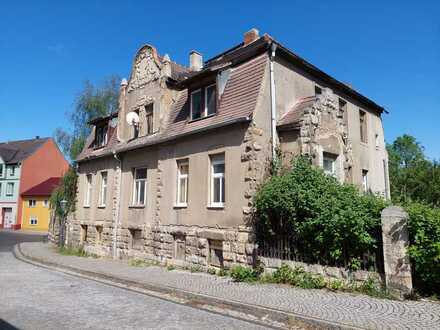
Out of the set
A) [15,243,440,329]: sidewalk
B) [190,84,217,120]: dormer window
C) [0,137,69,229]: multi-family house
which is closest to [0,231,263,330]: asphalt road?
[15,243,440,329]: sidewalk

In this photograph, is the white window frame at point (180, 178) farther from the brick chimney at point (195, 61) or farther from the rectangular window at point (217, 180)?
the brick chimney at point (195, 61)

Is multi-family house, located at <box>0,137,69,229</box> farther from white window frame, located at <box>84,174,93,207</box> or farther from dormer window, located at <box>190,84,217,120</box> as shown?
dormer window, located at <box>190,84,217,120</box>

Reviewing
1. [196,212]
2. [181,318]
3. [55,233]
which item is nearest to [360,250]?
[181,318]

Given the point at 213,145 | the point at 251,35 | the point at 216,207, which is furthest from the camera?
the point at 251,35

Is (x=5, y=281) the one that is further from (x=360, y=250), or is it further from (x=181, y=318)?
(x=360, y=250)

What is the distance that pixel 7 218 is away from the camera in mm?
43844

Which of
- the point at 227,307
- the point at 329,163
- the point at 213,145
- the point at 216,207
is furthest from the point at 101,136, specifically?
the point at 227,307

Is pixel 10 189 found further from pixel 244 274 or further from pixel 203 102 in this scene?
pixel 244 274

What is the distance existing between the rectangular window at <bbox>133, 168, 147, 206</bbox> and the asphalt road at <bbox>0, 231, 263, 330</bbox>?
5.70 meters

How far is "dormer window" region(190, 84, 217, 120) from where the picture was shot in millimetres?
12977

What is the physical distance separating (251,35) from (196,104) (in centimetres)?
381

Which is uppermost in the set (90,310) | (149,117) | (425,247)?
(149,117)

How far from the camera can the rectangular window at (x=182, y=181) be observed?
13388mm

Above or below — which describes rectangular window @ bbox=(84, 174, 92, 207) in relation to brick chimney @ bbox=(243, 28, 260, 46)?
below
